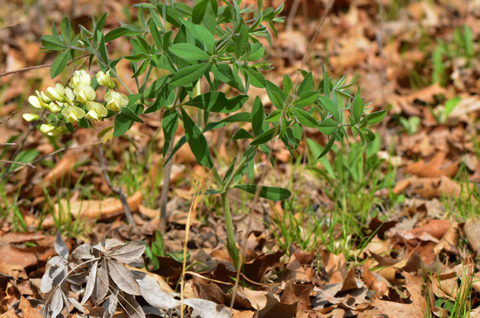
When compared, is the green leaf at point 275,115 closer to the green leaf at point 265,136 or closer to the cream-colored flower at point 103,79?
the green leaf at point 265,136

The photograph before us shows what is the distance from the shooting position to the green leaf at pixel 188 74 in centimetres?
114

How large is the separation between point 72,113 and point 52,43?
287mm

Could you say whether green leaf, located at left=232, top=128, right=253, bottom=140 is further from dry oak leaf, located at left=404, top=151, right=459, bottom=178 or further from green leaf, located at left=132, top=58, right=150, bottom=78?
dry oak leaf, located at left=404, top=151, right=459, bottom=178

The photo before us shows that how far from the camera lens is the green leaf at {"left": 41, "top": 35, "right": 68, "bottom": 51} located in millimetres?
1267

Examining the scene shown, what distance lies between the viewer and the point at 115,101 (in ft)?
3.89

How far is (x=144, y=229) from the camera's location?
1934 mm

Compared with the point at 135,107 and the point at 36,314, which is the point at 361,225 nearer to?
the point at 135,107

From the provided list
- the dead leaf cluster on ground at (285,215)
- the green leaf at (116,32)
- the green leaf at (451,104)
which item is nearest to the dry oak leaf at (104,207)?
the dead leaf cluster on ground at (285,215)

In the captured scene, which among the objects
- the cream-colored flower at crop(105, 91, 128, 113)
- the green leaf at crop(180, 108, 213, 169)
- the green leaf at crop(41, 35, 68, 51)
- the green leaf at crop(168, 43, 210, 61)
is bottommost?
the green leaf at crop(180, 108, 213, 169)

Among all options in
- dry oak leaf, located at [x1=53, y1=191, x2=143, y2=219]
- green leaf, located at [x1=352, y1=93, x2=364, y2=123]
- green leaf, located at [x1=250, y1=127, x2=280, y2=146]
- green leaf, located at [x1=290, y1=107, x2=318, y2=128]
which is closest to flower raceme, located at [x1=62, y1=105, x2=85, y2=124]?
green leaf, located at [x1=250, y1=127, x2=280, y2=146]

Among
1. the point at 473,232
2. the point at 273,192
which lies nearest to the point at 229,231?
the point at 273,192

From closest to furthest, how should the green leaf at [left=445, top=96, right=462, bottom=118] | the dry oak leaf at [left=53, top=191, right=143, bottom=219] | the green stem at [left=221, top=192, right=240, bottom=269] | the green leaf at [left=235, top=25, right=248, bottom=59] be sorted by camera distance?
the green leaf at [left=235, top=25, right=248, bottom=59]
the green stem at [left=221, top=192, right=240, bottom=269]
the dry oak leaf at [left=53, top=191, right=143, bottom=219]
the green leaf at [left=445, top=96, right=462, bottom=118]

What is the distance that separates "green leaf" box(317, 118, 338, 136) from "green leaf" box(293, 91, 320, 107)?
0.07 meters

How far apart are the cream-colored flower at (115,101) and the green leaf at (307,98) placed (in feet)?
1.74
